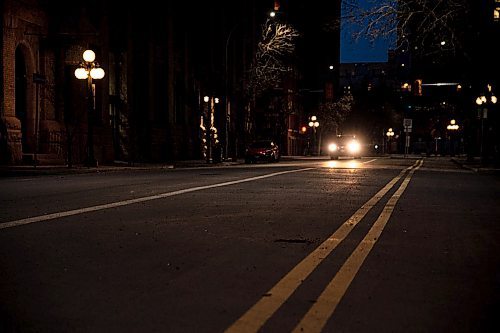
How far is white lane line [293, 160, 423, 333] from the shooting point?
4.46 meters

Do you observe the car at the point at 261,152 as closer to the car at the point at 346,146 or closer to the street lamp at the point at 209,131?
the street lamp at the point at 209,131

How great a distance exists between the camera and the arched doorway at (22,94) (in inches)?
1262

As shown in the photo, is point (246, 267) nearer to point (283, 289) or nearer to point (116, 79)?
point (283, 289)

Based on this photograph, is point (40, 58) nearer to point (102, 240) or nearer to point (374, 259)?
point (102, 240)

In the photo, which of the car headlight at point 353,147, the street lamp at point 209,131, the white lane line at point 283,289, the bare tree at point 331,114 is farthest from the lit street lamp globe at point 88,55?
the bare tree at point 331,114

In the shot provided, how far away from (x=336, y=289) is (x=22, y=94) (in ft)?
96.8

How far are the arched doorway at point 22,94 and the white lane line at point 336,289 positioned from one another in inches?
1039

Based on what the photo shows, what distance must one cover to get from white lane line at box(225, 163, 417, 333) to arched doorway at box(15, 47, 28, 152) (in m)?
26.2

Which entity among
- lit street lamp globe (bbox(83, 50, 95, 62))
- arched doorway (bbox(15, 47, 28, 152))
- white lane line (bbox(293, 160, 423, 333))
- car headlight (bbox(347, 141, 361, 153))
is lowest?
white lane line (bbox(293, 160, 423, 333))

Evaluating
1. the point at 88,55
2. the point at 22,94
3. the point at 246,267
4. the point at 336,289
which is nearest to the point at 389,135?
the point at 22,94

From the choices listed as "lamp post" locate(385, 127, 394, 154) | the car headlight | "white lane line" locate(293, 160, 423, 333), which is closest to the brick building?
the car headlight

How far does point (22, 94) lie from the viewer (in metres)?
32.2

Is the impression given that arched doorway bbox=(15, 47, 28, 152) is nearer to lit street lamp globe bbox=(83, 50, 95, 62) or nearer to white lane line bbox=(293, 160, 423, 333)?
lit street lamp globe bbox=(83, 50, 95, 62)

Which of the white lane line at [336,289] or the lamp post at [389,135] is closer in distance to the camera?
the white lane line at [336,289]
